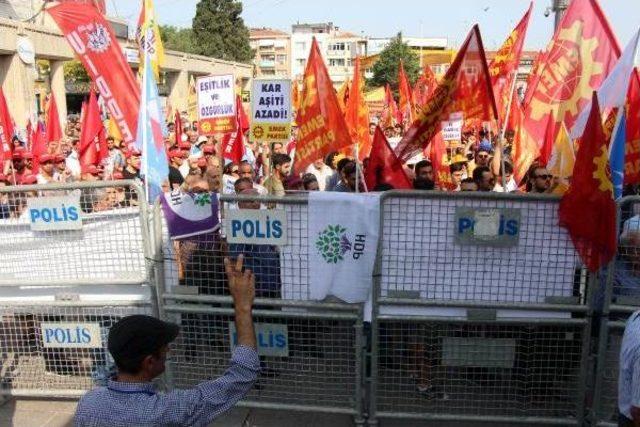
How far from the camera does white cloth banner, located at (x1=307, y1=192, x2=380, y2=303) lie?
400cm

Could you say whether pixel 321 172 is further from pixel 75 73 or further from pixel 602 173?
pixel 75 73

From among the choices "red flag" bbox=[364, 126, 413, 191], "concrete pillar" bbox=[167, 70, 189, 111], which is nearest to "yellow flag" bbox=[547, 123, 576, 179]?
"red flag" bbox=[364, 126, 413, 191]

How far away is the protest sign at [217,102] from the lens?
26.4 ft

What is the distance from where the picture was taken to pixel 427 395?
4496 millimetres

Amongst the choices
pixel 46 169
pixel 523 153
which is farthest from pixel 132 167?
pixel 523 153

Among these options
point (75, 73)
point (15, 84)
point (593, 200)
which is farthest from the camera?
point (75, 73)

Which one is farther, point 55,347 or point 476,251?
point 55,347

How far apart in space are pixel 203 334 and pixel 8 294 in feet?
5.04

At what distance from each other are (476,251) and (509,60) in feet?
16.5

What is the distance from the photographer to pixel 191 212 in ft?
13.6

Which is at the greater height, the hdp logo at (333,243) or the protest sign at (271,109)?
the protest sign at (271,109)

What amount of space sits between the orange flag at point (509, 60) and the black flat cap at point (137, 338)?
621 centimetres

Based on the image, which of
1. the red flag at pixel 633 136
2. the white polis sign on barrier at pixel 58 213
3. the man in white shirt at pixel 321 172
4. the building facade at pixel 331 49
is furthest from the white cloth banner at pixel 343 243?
the building facade at pixel 331 49

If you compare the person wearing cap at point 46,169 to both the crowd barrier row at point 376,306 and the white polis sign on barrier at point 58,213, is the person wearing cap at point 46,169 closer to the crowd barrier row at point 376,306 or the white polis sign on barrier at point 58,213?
the crowd barrier row at point 376,306
